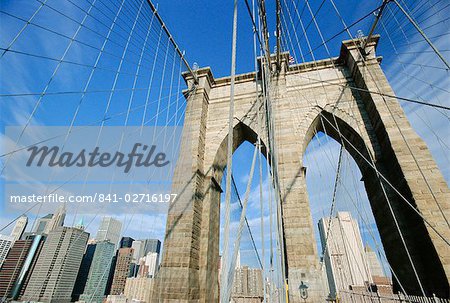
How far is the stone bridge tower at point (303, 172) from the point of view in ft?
21.0

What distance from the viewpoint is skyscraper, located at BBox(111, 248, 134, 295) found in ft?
172

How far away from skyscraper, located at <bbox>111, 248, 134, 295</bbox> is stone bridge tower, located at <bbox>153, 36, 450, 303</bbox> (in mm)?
49302

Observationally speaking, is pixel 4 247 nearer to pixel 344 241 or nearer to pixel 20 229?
pixel 20 229

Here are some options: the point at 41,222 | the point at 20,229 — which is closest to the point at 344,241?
the point at 20,229

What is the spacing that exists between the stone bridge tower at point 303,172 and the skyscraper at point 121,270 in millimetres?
49302

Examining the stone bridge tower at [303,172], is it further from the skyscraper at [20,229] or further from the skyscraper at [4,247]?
the skyscraper at [4,247]

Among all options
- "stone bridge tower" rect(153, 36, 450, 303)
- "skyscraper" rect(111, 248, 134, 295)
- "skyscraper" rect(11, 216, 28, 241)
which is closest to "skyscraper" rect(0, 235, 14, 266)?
"skyscraper" rect(11, 216, 28, 241)

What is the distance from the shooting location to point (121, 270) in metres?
56.7

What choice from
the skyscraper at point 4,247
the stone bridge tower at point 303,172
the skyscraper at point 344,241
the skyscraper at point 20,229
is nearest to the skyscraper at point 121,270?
the skyscraper at point 344,241

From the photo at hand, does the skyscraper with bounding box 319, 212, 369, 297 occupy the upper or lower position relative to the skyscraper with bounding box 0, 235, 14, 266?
upper

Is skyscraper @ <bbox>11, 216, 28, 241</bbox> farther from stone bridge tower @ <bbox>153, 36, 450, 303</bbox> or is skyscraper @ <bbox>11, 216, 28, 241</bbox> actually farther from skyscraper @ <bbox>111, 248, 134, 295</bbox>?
skyscraper @ <bbox>111, 248, 134, 295</bbox>

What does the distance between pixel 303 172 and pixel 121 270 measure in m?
64.0

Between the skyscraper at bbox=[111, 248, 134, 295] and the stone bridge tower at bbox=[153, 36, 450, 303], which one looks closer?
the stone bridge tower at bbox=[153, 36, 450, 303]

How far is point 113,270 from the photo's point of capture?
59.6 metres
